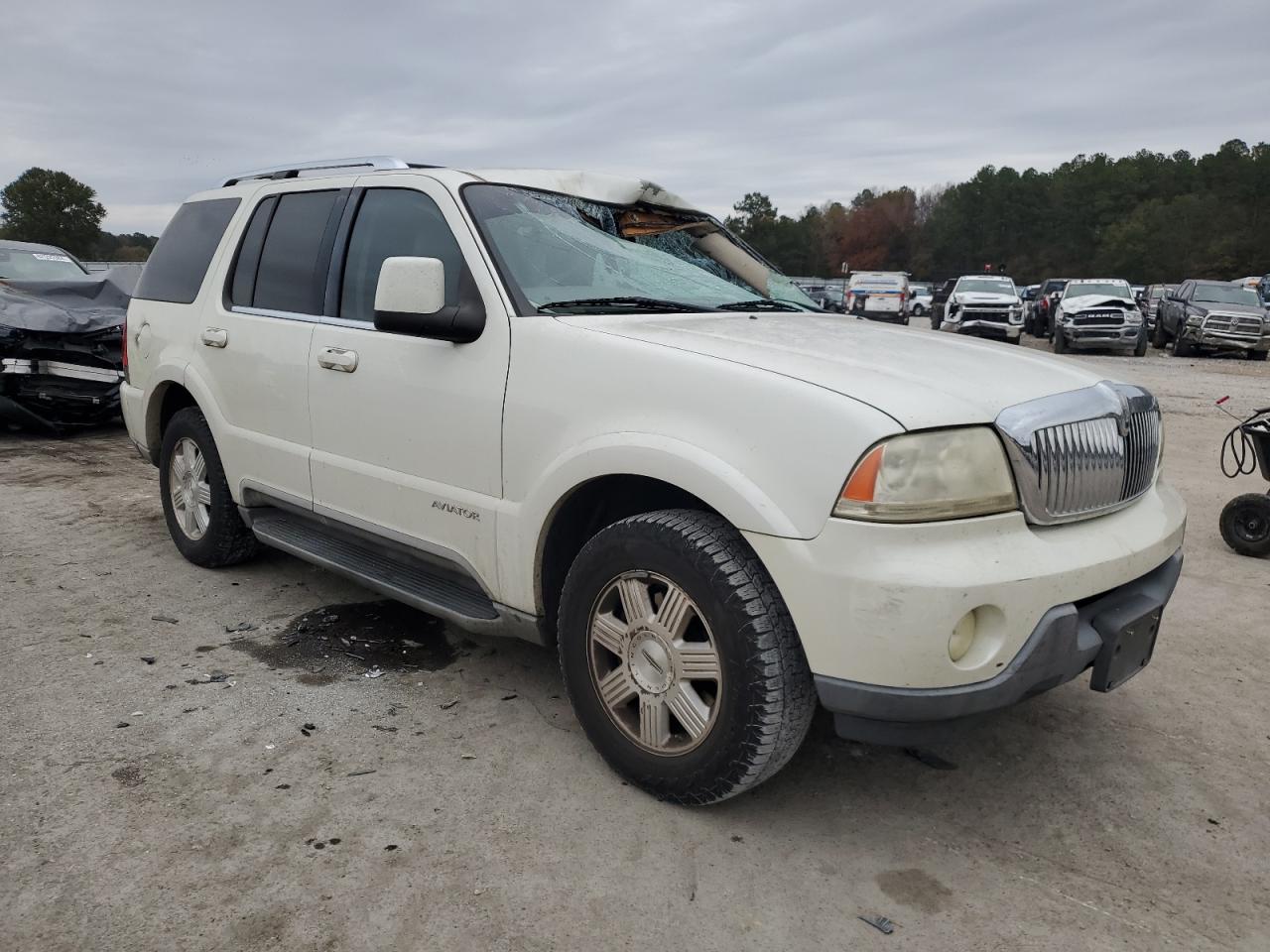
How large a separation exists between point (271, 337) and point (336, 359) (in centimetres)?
58

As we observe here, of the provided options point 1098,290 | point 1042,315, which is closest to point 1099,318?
point 1098,290

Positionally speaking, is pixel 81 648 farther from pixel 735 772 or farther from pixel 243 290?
pixel 735 772

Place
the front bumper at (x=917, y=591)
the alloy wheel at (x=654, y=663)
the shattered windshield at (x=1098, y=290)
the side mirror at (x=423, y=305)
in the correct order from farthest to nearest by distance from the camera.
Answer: the shattered windshield at (x=1098, y=290), the side mirror at (x=423, y=305), the alloy wheel at (x=654, y=663), the front bumper at (x=917, y=591)

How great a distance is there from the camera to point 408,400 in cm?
333

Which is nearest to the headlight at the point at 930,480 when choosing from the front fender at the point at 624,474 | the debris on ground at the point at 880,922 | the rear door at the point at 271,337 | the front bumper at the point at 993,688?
the front fender at the point at 624,474

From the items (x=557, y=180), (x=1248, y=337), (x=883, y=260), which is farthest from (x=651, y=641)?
(x=883, y=260)

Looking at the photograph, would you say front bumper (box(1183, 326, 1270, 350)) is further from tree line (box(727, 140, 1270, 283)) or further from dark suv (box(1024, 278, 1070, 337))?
tree line (box(727, 140, 1270, 283))

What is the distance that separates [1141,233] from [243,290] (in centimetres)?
8599

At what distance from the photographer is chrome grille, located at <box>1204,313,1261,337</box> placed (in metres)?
20.0

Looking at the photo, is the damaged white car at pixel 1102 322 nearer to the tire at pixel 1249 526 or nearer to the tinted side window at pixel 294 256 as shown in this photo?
the tire at pixel 1249 526

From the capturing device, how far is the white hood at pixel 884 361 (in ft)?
7.85

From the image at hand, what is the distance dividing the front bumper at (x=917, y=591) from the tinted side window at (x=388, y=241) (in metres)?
1.68

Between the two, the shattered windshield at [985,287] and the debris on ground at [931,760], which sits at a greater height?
the shattered windshield at [985,287]

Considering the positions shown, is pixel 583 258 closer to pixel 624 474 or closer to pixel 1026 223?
pixel 624 474
